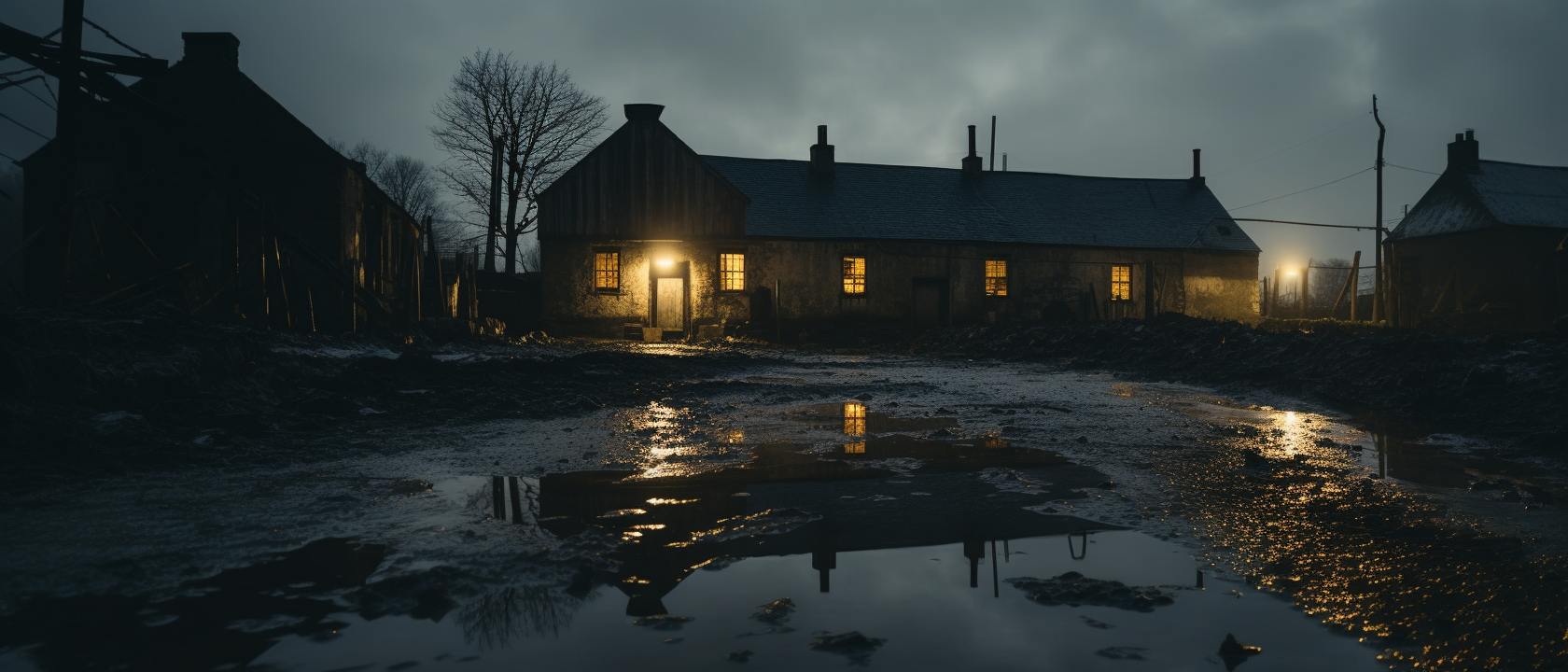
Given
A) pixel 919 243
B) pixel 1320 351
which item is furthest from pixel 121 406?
pixel 919 243

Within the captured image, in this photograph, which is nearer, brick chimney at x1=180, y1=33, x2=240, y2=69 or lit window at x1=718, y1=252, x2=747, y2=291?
brick chimney at x1=180, y1=33, x2=240, y2=69

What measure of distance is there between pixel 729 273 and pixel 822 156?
6.43 meters

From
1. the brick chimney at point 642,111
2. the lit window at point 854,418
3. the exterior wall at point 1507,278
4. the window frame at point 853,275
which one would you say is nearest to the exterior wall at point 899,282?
the window frame at point 853,275

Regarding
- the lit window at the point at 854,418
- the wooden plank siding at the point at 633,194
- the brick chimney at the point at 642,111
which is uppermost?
the brick chimney at the point at 642,111

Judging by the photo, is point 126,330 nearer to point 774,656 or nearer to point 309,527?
point 309,527

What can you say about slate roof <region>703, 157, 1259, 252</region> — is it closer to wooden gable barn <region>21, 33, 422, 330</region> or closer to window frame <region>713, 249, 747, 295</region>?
window frame <region>713, 249, 747, 295</region>

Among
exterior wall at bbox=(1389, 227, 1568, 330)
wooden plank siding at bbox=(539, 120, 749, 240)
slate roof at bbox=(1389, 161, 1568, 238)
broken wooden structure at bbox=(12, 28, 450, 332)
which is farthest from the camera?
slate roof at bbox=(1389, 161, 1568, 238)

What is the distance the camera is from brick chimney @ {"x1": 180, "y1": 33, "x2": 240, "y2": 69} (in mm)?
16984

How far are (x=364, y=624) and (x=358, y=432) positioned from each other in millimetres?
4450

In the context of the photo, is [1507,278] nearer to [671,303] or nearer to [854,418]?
[671,303]

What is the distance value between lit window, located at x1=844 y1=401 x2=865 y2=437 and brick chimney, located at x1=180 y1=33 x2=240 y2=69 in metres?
15.8

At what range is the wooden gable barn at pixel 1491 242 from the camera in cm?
2966

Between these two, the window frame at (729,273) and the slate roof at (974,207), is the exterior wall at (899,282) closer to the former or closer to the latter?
the window frame at (729,273)

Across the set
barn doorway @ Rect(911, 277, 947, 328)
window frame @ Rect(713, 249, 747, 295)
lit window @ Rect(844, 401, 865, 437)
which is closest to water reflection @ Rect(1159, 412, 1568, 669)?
lit window @ Rect(844, 401, 865, 437)
